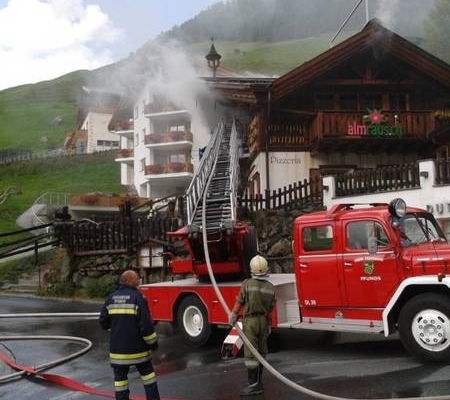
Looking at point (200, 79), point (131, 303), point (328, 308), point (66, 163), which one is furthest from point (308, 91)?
point (66, 163)

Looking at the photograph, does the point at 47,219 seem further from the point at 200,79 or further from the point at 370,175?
the point at 370,175

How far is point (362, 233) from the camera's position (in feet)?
27.4

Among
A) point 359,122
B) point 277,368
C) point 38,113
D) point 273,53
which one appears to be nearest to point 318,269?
point 277,368

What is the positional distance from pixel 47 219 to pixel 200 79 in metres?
16.7

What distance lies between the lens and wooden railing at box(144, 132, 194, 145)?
43.1 metres

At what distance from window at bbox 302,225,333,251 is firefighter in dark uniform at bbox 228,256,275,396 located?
73.8 inches

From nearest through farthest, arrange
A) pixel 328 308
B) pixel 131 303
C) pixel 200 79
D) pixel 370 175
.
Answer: pixel 131 303
pixel 328 308
pixel 370 175
pixel 200 79

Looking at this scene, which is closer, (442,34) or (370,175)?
(370,175)

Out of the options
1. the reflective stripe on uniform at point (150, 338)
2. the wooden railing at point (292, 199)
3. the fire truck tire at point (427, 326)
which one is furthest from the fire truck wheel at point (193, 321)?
the wooden railing at point (292, 199)

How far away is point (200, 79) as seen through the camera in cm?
2830

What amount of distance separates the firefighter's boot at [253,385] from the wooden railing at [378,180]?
11.1m

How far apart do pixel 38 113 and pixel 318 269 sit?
376ft

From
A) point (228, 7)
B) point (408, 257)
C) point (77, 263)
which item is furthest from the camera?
point (228, 7)

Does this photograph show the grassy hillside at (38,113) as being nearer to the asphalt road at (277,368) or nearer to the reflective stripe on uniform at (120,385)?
the asphalt road at (277,368)
